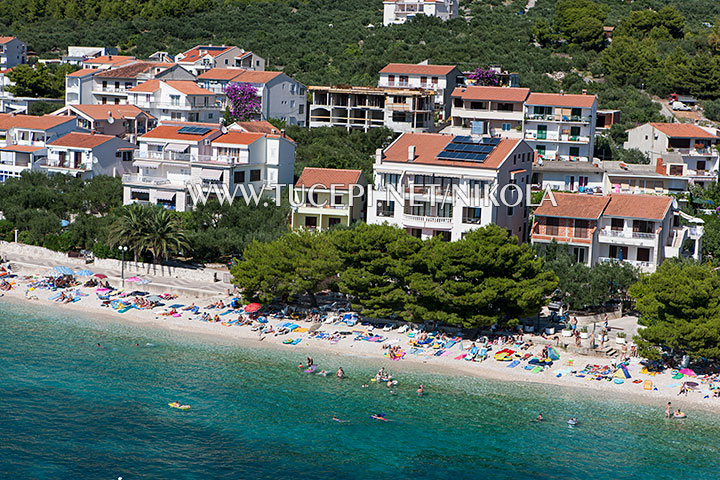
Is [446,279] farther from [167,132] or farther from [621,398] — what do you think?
[167,132]

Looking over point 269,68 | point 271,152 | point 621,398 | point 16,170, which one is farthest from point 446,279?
point 269,68

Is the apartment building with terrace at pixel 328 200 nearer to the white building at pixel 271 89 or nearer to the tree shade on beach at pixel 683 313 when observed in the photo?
the tree shade on beach at pixel 683 313

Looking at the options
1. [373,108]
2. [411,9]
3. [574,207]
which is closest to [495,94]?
[373,108]

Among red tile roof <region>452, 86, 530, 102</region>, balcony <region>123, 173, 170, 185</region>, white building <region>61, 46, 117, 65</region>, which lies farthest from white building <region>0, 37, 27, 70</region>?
red tile roof <region>452, 86, 530, 102</region>

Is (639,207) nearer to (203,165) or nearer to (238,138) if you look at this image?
(238,138)

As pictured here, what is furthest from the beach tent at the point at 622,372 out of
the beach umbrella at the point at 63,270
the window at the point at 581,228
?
the beach umbrella at the point at 63,270

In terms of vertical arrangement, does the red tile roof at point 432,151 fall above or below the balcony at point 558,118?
below

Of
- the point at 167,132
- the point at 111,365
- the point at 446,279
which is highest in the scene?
the point at 167,132
